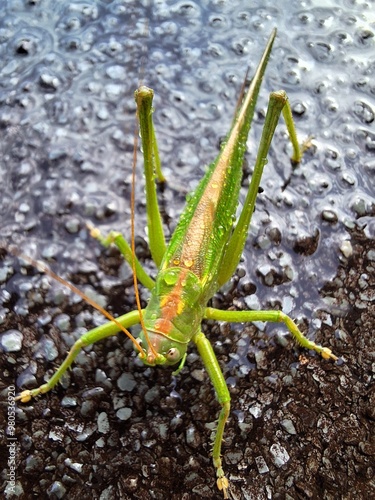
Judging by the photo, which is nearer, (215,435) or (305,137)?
Result: (215,435)

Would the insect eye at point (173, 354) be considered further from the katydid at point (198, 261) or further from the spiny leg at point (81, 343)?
the spiny leg at point (81, 343)

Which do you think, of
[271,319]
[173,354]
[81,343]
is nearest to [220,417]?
[173,354]

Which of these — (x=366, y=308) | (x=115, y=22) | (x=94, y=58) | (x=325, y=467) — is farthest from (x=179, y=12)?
(x=325, y=467)

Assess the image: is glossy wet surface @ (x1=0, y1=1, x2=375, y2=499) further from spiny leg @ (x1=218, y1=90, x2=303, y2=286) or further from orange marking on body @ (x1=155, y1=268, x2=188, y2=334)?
orange marking on body @ (x1=155, y1=268, x2=188, y2=334)

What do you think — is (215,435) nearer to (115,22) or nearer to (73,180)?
(73,180)

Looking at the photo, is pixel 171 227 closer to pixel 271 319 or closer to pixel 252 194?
pixel 252 194
